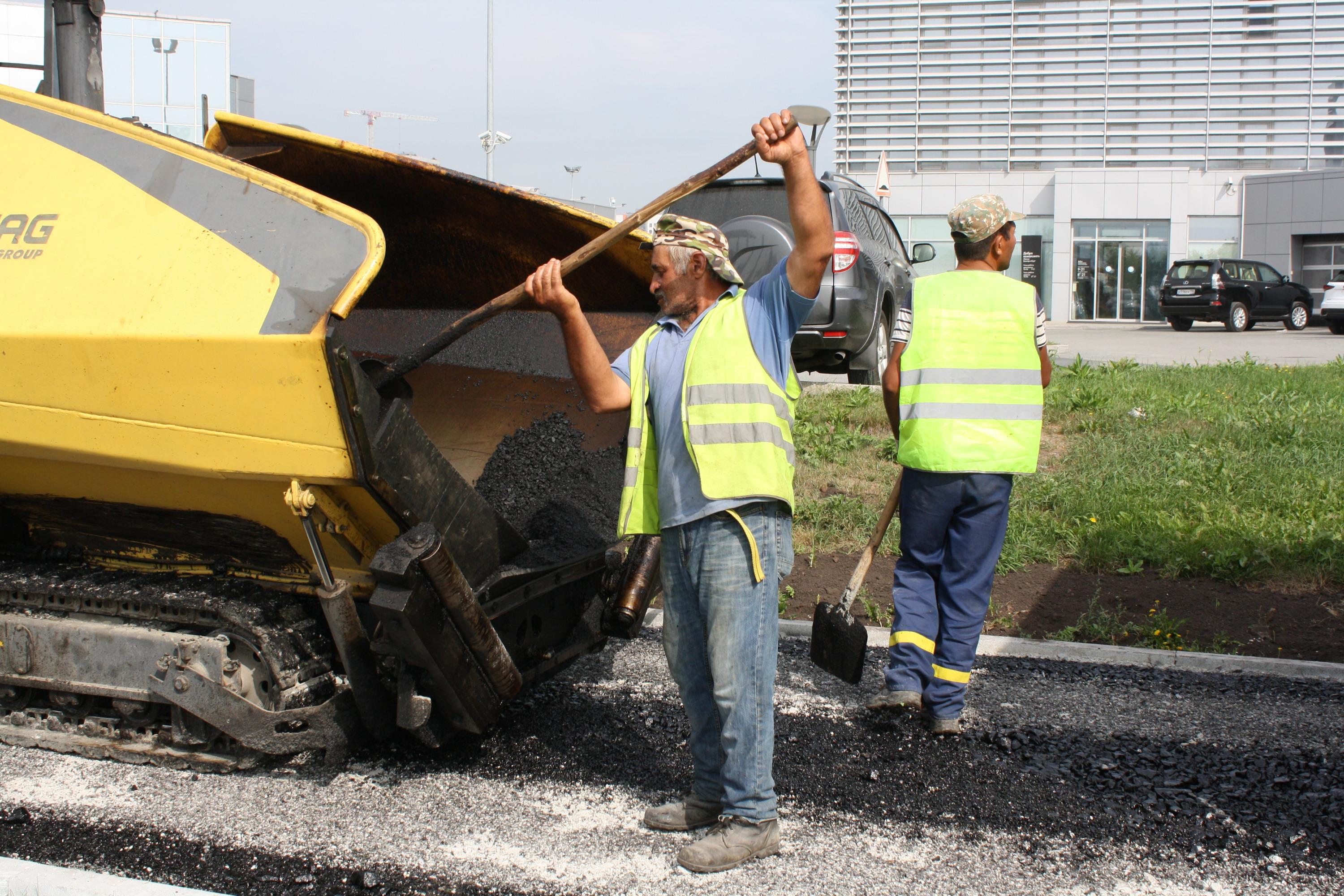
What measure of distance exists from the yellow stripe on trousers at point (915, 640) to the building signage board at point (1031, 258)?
20.4m

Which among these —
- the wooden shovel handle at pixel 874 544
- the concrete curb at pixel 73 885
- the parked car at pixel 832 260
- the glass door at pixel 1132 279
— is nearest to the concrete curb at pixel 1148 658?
the wooden shovel handle at pixel 874 544

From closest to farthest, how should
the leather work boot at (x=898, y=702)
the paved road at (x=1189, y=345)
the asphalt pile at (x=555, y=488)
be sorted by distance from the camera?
the leather work boot at (x=898, y=702)
the asphalt pile at (x=555, y=488)
the paved road at (x=1189, y=345)

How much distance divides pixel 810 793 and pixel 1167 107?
104 ft

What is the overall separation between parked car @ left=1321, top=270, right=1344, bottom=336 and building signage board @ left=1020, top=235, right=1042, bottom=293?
510cm

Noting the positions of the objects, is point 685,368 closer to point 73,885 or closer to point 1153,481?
point 73,885

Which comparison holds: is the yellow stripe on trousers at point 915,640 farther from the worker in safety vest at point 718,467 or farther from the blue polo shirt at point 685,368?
the blue polo shirt at point 685,368

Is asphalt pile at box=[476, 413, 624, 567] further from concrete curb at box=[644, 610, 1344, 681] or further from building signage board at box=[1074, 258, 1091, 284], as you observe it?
building signage board at box=[1074, 258, 1091, 284]

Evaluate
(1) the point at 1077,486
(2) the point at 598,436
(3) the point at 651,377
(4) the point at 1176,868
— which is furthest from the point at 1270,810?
(1) the point at 1077,486

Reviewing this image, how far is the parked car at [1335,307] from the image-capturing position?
20.4m

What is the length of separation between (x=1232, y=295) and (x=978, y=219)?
21526 mm

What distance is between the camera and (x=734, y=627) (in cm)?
301

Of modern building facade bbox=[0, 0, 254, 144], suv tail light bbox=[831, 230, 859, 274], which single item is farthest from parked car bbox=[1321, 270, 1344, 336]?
modern building facade bbox=[0, 0, 254, 144]

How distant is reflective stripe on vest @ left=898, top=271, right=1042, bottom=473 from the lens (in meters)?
3.92

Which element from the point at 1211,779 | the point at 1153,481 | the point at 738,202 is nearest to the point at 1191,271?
the point at 738,202
